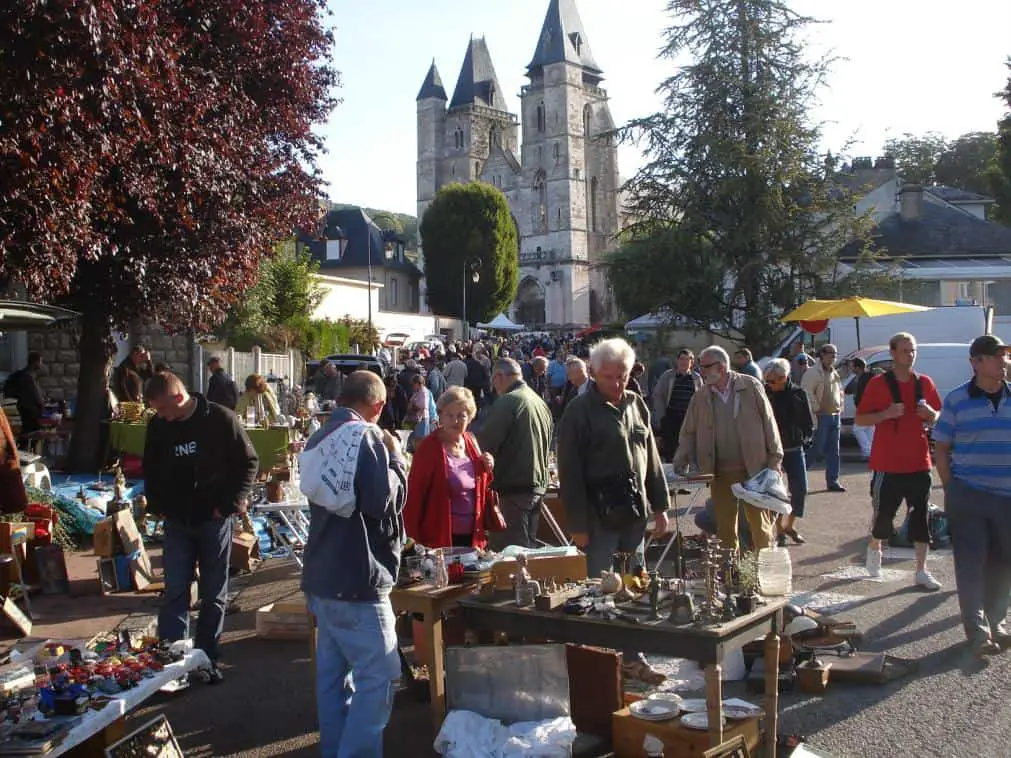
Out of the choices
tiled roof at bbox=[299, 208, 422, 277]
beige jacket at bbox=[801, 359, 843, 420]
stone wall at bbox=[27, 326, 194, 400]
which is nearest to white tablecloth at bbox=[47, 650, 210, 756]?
beige jacket at bbox=[801, 359, 843, 420]

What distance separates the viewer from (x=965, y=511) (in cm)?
635

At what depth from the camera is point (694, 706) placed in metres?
4.62

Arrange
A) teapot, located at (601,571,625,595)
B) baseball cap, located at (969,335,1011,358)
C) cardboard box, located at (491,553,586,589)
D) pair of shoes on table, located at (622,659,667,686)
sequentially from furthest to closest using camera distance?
1. baseball cap, located at (969,335,1011,358)
2. pair of shoes on table, located at (622,659,667,686)
3. cardboard box, located at (491,553,586,589)
4. teapot, located at (601,571,625,595)

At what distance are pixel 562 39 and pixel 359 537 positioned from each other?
90.0 metres

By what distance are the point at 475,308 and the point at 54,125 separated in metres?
61.0

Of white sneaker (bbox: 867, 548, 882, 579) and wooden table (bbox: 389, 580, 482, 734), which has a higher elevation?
wooden table (bbox: 389, 580, 482, 734)

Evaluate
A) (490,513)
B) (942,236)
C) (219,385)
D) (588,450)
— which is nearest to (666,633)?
(588,450)

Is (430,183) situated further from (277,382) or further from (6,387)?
(6,387)

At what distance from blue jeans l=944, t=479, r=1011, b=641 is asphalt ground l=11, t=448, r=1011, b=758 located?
0.27m

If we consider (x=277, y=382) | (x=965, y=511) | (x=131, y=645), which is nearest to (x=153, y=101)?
(x=131, y=645)

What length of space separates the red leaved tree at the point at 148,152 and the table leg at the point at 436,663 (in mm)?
5755

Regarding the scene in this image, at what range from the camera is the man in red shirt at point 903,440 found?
7.77 metres

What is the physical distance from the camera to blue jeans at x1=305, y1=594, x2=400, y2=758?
14.0 feet

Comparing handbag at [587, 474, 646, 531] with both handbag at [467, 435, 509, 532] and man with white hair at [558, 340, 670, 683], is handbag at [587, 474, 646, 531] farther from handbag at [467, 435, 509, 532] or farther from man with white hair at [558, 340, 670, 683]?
handbag at [467, 435, 509, 532]
